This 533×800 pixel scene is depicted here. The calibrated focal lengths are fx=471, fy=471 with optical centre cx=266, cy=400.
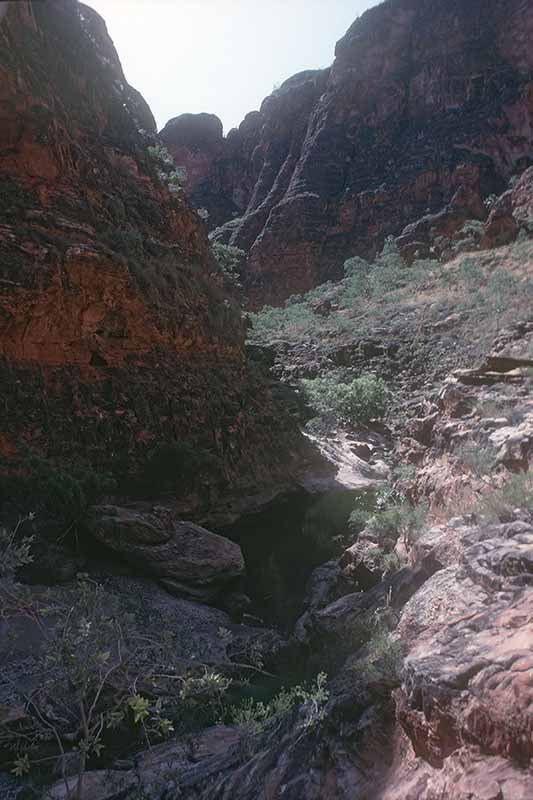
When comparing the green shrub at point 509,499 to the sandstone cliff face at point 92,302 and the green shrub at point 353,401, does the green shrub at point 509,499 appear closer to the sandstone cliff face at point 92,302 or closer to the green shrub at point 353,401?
the sandstone cliff face at point 92,302

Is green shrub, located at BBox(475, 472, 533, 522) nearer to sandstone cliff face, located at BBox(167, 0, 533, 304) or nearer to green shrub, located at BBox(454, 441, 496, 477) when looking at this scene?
green shrub, located at BBox(454, 441, 496, 477)

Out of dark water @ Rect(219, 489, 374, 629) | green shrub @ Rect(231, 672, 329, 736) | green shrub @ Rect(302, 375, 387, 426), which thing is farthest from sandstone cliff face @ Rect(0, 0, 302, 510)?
green shrub @ Rect(231, 672, 329, 736)

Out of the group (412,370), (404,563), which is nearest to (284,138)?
(412,370)

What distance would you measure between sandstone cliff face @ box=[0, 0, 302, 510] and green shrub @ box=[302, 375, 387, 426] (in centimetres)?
554

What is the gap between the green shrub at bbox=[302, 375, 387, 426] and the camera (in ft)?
63.7

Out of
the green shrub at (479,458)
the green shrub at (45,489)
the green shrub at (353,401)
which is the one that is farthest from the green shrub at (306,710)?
the green shrub at (353,401)

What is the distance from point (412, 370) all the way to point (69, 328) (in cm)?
1599

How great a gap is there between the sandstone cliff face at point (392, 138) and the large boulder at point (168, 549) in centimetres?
3441

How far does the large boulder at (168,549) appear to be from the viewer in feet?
27.2

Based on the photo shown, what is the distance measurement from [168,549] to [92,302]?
5.56 m

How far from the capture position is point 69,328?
1005 centimetres

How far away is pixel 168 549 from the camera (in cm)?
868

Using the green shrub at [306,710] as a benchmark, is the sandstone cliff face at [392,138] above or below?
above

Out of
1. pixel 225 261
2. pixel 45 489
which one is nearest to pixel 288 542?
pixel 45 489
